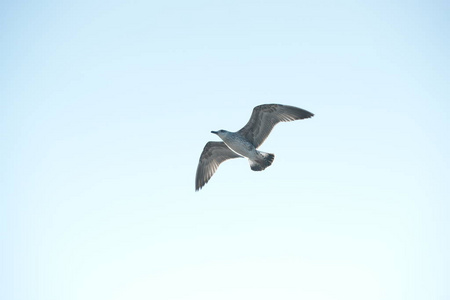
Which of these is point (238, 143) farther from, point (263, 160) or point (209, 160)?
point (209, 160)

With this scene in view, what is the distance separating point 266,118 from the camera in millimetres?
11680

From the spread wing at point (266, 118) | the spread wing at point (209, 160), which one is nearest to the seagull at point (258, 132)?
the spread wing at point (266, 118)

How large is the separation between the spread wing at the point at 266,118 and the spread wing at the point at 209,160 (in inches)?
47.5

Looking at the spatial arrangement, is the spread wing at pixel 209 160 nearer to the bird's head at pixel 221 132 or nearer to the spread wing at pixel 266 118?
the bird's head at pixel 221 132

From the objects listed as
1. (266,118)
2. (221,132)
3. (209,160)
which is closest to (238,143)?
(221,132)

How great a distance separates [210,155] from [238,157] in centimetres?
85

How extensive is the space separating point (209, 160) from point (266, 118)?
2.42 metres

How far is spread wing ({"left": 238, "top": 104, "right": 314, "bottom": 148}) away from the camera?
37.7 feet

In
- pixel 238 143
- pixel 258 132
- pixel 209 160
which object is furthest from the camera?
pixel 209 160

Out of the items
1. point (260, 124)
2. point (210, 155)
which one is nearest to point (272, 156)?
point (260, 124)

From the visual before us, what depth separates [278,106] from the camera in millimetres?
11500

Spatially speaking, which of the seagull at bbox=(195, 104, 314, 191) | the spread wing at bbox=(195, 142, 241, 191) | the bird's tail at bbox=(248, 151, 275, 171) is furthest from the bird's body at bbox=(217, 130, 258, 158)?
the spread wing at bbox=(195, 142, 241, 191)

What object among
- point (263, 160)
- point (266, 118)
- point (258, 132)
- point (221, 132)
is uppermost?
point (266, 118)

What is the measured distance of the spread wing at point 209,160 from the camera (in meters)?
12.9
